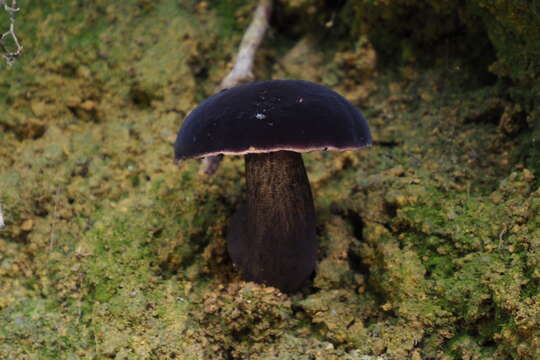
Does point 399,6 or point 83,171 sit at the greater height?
point 399,6

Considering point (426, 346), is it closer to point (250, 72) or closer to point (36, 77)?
point (250, 72)

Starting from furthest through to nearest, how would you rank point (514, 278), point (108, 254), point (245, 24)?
1. point (245, 24)
2. point (108, 254)
3. point (514, 278)

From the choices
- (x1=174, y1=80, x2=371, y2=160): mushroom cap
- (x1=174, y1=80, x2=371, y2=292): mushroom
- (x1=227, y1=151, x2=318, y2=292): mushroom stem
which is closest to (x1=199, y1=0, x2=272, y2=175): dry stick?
(x1=174, y1=80, x2=371, y2=292): mushroom

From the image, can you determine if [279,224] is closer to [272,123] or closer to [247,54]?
[272,123]

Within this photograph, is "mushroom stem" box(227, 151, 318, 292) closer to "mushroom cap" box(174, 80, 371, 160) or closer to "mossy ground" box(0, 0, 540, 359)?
"mossy ground" box(0, 0, 540, 359)

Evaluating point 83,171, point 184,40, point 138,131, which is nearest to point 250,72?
point 184,40
